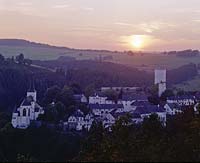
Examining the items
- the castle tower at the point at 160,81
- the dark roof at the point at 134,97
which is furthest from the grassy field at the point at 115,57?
the dark roof at the point at 134,97

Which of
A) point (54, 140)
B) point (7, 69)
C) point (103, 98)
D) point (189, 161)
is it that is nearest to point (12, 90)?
point (7, 69)

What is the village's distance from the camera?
47.7m

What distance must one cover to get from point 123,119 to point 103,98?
41476 millimetres

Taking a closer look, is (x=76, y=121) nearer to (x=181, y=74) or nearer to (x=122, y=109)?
(x=122, y=109)

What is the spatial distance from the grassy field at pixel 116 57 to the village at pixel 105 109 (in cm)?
4371

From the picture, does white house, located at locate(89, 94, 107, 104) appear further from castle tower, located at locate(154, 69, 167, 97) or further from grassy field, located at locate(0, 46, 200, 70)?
grassy field, located at locate(0, 46, 200, 70)

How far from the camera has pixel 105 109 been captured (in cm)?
5397

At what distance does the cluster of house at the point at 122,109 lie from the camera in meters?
47.8

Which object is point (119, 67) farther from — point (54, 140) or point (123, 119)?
point (123, 119)

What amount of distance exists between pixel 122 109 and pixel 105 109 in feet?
7.84

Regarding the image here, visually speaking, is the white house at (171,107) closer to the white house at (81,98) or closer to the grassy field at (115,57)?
the white house at (81,98)

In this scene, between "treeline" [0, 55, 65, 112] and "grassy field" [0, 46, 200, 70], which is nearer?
"treeline" [0, 55, 65, 112]

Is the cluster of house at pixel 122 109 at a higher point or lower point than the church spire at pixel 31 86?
lower

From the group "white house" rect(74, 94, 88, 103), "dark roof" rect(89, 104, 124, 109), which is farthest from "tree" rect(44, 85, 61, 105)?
"dark roof" rect(89, 104, 124, 109)
